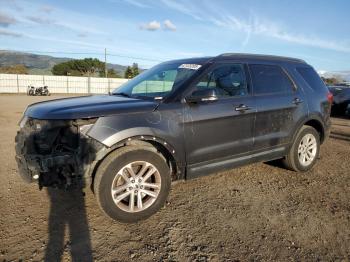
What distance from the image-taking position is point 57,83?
4806 centimetres

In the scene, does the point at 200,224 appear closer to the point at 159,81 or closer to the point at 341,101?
the point at 159,81

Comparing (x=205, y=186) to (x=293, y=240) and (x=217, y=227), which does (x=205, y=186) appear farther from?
(x=293, y=240)

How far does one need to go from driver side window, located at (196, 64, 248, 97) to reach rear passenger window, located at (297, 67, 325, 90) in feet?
4.86

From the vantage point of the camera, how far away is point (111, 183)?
3.52 metres

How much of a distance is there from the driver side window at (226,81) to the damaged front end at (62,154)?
1.57 m

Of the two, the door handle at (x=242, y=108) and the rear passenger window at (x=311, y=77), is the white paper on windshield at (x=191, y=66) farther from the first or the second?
the rear passenger window at (x=311, y=77)

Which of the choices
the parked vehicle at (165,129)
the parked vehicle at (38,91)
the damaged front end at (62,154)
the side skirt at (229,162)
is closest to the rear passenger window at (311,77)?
the parked vehicle at (165,129)

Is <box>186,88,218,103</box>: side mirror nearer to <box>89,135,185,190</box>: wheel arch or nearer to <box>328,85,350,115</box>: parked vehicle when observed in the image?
<box>89,135,185,190</box>: wheel arch

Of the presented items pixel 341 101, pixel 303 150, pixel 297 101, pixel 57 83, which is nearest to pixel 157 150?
pixel 297 101

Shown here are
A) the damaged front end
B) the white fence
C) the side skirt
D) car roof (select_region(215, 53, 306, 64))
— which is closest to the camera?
the damaged front end

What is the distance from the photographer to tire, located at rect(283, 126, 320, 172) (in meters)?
5.36

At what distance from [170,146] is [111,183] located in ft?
2.68

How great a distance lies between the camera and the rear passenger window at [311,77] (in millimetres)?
5527

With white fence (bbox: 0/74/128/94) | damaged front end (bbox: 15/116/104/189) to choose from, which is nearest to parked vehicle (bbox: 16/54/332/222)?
damaged front end (bbox: 15/116/104/189)
